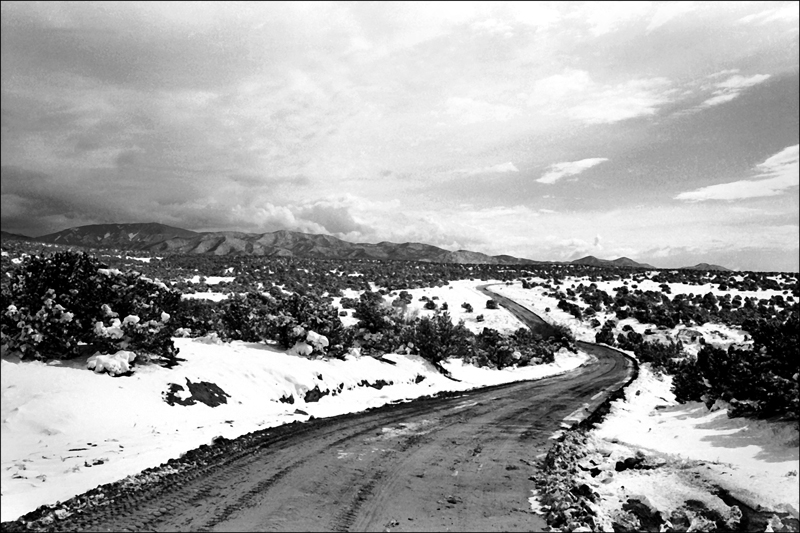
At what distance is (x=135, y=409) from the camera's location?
9672 millimetres

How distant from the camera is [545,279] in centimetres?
7000

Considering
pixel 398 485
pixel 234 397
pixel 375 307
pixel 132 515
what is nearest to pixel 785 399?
pixel 398 485

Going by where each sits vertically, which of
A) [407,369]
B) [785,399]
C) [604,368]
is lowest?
[604,368]

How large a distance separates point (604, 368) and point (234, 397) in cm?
2219

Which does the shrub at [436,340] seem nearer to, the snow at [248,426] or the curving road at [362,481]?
the snow at [248,426]

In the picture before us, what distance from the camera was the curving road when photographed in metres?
5.36

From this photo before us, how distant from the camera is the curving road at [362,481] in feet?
17.6

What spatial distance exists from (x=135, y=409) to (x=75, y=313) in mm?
3399

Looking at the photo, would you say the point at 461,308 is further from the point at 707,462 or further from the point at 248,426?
the point at 707,462

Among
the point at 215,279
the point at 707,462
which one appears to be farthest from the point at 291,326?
the point at 215,279

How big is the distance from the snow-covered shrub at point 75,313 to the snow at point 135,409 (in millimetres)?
535

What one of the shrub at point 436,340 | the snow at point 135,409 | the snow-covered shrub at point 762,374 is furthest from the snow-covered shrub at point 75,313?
the snow-covered shrub at point 762,374

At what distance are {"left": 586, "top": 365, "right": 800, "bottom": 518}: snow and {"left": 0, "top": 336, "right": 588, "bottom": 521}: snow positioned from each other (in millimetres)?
7470

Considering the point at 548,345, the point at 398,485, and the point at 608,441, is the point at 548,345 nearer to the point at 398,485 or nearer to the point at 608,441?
the point at 608,441
